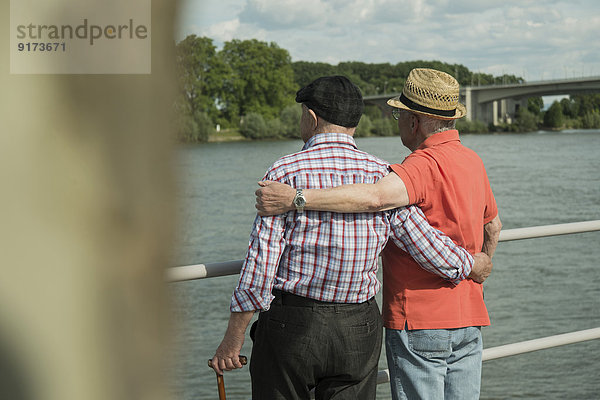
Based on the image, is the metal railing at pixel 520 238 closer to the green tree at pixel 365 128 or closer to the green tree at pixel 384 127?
the green tree at pixel 365 128

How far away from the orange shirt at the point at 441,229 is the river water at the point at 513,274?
1570 millimetres

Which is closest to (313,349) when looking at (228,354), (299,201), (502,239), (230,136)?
(228,354)

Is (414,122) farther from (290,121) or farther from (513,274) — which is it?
(290,121)

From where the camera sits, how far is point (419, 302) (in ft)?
6.91

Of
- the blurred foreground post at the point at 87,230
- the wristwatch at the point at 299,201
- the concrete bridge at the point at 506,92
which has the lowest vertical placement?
the wristwatch at the point at 299,201

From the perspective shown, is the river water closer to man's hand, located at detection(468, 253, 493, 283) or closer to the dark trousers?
the dark trousers

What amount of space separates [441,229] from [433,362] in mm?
379

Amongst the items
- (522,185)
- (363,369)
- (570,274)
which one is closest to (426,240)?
(363,369)

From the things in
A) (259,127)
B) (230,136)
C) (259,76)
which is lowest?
(230,136)

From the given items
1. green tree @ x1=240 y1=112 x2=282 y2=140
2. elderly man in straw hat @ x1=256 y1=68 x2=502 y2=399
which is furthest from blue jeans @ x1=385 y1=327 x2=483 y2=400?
green tree @ x1=240 y1=112 x2=282 y2=140

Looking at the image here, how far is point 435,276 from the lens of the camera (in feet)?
6.92

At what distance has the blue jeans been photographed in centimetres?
212

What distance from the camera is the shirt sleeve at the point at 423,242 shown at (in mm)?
2010

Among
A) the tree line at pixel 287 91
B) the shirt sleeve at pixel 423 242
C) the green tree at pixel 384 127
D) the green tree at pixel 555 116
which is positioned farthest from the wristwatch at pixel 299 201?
the green tree at pixel 555 116
